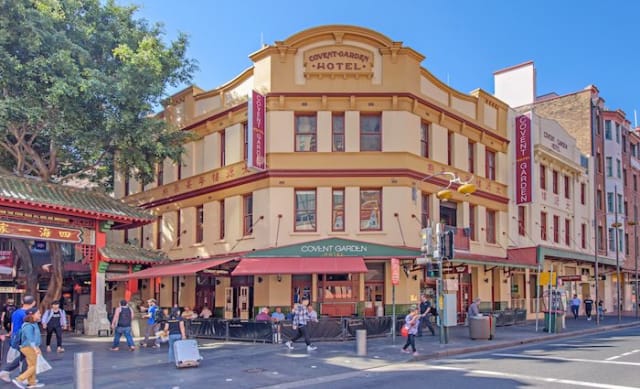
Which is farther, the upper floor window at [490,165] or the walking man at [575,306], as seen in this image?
the walking man at [575,306]

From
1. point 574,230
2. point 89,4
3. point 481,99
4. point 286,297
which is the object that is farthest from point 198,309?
point 574,230

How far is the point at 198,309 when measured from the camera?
27.8m

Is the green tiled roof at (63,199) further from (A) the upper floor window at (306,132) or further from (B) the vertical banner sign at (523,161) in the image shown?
(B) the vertical banner sign at (523,161)

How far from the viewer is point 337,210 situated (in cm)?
2480

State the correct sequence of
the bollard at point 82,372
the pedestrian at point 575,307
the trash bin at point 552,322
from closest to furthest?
1. the bollard at point 82,372
2. the trash bin at point 552,322
3. the pedestrian at point 575,307

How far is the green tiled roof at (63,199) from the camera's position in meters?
19.2

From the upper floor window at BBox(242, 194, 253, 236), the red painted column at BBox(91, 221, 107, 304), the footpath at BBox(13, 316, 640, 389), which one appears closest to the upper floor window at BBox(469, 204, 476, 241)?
the footpath at BBox(13, 316, 640, 389)

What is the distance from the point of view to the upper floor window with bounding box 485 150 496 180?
30250 millimetres

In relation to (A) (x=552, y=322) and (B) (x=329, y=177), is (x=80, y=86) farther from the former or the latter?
(A) (x=552, y=322)

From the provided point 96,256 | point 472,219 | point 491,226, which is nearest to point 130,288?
point 96,256

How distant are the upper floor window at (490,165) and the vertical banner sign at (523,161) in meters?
1.44

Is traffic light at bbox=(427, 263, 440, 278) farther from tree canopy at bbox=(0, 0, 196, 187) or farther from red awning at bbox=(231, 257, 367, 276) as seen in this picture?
tree canopy at bbox=(0, 0, 196, 187)

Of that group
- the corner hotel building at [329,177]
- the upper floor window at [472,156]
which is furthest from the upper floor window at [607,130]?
the corner hotel building at [329,177]

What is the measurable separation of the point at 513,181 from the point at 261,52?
1494cm
